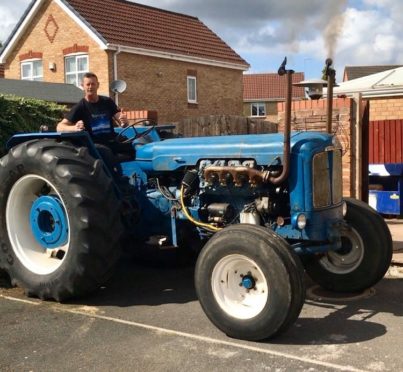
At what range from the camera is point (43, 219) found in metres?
5.41

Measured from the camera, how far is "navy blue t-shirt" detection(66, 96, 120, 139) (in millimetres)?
5797

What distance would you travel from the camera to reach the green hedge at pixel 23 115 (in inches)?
268

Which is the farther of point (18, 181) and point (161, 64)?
point (161, 64)

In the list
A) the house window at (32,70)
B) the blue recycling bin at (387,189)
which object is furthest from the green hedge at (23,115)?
the house window at (32,70)

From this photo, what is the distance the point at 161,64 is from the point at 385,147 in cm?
1466

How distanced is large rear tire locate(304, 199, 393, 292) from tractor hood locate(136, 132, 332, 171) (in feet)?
3.37

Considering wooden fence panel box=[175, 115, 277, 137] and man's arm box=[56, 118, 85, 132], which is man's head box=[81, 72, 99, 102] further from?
wooden fence panel box=[175, 115, 277, 137]

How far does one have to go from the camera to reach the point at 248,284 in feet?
14.0

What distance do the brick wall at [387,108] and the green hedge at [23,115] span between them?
6.97m

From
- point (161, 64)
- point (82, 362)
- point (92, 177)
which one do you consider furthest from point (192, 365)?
point (161, 64)

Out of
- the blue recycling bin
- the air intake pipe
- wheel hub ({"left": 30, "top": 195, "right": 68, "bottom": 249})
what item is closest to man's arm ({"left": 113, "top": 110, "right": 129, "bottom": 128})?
wheel hub ({"left": 30, "top": 195, "right": 68, "bottom": 249})

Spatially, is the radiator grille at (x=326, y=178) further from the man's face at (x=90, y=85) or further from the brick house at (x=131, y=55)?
the brick house at (x=131, y=55)

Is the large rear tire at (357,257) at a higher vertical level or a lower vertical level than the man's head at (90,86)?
lower

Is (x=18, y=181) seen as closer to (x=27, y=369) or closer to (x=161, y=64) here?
(x=27, y=369)
